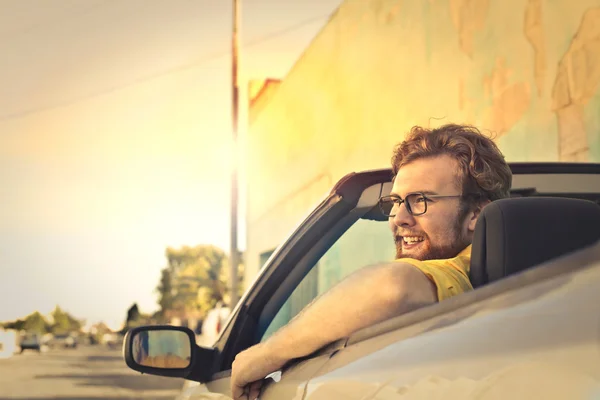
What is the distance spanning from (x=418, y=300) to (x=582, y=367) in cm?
73

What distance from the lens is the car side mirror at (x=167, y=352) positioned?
3105 mm

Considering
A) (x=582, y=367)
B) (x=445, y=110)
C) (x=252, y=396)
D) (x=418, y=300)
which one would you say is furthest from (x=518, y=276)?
(x=445, y=110)

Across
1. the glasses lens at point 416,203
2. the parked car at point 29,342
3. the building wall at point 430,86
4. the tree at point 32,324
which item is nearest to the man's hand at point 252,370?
the glasses lens at point 416,203

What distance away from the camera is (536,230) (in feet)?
5.51

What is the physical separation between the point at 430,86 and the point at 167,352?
35.0 ft

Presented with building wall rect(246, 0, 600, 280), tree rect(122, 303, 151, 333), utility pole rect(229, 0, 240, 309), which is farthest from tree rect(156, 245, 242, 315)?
building wall rect(246, 0, 600, 280)

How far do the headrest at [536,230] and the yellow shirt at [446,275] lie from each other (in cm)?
15

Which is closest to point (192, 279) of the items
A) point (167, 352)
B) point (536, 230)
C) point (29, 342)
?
point (29, 342)

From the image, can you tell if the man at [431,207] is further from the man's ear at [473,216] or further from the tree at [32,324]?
the tree at [32,324]

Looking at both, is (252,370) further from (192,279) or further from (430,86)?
(192,279)

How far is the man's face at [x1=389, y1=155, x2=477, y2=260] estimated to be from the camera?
239 cm

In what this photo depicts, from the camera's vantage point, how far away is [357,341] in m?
1.87

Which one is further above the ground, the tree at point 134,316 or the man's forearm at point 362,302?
the man's forearm at point 362,302

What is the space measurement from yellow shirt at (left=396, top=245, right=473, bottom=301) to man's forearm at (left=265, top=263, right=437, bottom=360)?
0.07 ft
